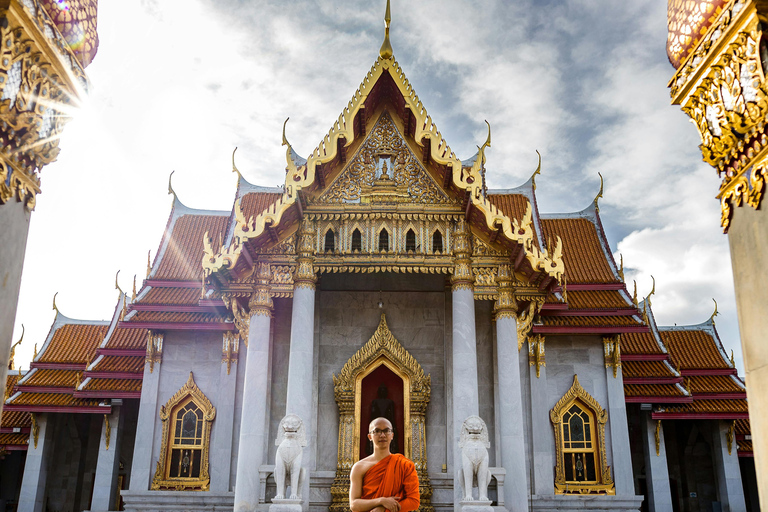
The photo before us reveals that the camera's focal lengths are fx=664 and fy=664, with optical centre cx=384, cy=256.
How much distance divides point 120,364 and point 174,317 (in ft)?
10.6

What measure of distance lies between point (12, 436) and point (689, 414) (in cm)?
2077

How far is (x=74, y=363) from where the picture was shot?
21266 millimetres

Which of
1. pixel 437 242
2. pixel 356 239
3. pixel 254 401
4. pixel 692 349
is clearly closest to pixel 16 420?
pixel 254 401

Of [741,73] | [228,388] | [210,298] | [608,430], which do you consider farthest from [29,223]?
[608,430]

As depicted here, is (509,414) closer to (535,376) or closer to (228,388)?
(535,376)

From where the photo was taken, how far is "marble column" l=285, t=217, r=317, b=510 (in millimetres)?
11320

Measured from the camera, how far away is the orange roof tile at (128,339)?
18.9m

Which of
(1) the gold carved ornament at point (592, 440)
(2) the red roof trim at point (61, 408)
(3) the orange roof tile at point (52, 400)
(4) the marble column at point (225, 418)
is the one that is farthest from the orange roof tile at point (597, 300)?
(3) the orange roof tile at point (52, 400)

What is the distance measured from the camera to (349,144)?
1245 centimetres

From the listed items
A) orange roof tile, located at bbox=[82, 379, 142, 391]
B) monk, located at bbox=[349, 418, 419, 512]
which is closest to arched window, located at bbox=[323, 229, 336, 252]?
monk, located at bbox=[349, 418, 419, 512]

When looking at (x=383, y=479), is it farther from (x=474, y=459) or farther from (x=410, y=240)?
(x=410, y=240)

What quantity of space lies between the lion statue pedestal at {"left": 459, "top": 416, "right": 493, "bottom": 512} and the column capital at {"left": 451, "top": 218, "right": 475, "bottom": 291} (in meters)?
2.57

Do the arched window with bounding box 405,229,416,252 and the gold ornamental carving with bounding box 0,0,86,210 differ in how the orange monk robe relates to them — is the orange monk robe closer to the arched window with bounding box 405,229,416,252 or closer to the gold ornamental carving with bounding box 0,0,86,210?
the gold ornamental carving with bounding box 0,0,86,210

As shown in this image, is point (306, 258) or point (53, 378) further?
point (53, 378)
